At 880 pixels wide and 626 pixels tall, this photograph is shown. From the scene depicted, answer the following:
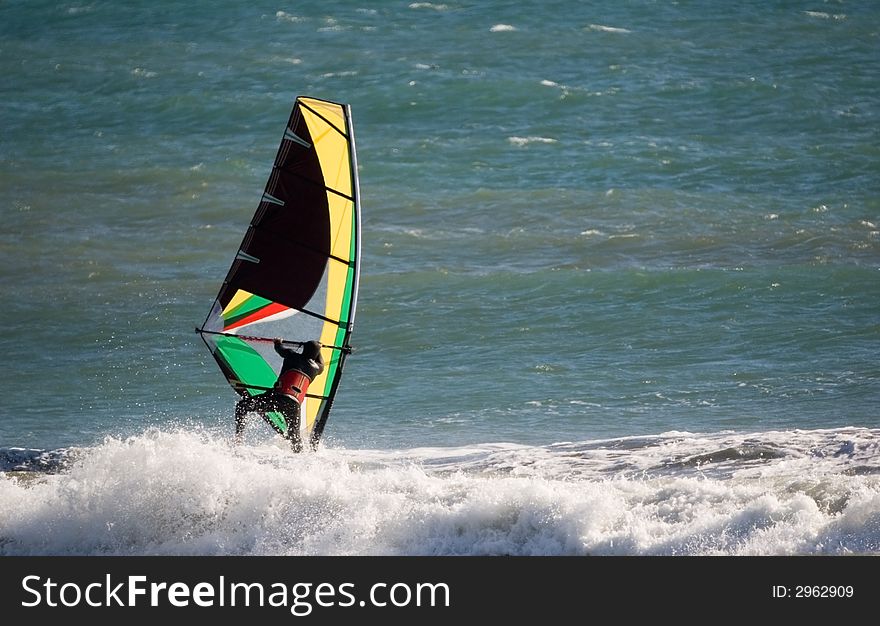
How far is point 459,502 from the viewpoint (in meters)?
9.62

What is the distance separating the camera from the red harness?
986cm

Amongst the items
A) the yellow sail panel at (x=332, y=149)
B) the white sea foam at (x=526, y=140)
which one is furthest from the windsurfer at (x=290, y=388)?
the white sea foam at (x=526, y=140)

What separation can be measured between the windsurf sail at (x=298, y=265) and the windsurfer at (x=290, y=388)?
1.27 feet

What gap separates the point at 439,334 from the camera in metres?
15.0

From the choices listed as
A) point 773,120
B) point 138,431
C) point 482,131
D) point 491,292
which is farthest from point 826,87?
point 138,431

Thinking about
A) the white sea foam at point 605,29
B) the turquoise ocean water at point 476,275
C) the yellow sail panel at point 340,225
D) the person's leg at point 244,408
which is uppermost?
the yellow sail panel at point 340,225

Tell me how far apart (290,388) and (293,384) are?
0.04m

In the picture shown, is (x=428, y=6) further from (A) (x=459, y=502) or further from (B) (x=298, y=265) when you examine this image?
(A) (x=459, y=502)

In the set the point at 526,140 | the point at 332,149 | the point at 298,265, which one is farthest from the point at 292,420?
the point at 526,140

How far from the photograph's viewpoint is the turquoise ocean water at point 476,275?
970cm

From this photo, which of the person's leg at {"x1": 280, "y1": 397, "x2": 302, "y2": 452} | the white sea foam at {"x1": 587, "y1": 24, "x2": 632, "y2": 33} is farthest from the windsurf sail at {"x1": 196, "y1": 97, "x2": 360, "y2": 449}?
the white sea foam at {"x1": 587, "y1": 24, "x2": 632, "y2": 33}

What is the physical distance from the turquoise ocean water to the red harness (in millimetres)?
649

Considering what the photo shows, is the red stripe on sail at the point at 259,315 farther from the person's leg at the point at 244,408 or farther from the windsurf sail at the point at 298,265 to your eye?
the person's leg at the point at 244,408
